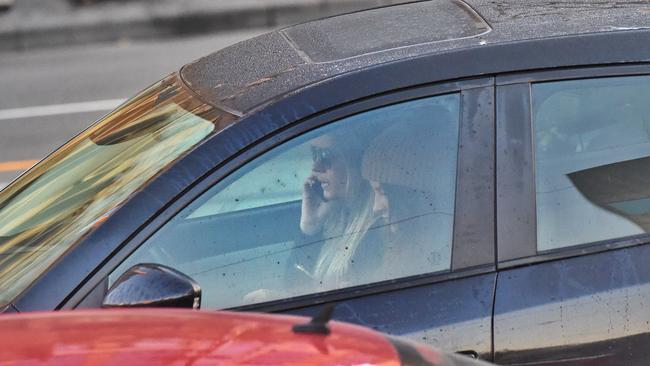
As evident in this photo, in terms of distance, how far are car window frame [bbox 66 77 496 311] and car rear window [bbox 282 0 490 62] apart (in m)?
0.25

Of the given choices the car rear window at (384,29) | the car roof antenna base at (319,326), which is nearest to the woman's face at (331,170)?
the car rear window at (384,29)

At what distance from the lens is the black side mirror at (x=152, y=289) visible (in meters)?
2.53

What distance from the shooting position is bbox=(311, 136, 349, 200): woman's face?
2875 mm

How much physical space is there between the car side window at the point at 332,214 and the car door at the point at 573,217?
0.57ft

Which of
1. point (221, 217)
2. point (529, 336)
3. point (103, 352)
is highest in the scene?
point (221, 217)

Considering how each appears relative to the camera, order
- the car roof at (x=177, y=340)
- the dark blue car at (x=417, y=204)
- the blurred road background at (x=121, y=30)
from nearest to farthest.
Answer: the car roof at (x=177, y=340) < the dark blue car at (x=417, y=204) < the blurred road background at (x=121, y=30)

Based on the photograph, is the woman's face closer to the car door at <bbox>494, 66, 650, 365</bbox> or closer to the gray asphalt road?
the car door at <bbox>494, 66, 650, 365</bbox>

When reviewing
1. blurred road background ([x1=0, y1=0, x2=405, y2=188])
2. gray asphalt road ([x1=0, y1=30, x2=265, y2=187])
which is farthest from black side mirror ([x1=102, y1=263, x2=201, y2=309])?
blurred road background ([x1=0, y1=0, x2=405, y2=188])

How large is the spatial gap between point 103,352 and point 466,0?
219cm

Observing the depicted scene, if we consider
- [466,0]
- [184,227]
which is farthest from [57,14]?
[184,227]

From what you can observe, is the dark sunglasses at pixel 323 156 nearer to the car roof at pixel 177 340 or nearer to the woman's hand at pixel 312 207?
the woman's hand at pixel 312 207

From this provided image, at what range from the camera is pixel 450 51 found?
293 cm

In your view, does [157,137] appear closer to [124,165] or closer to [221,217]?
[124,165]

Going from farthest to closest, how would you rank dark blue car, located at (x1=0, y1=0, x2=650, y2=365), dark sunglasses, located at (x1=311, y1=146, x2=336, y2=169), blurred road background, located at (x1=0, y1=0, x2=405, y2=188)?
blurred road background, located at (x1=0, y1=0, x2=405, y2=188) → dark sunglasses, located at (x1=311, y1=146, x2=336, y2=169) → dark blue car, located at (x1=0, y1=0, x2=650, y2=365)
